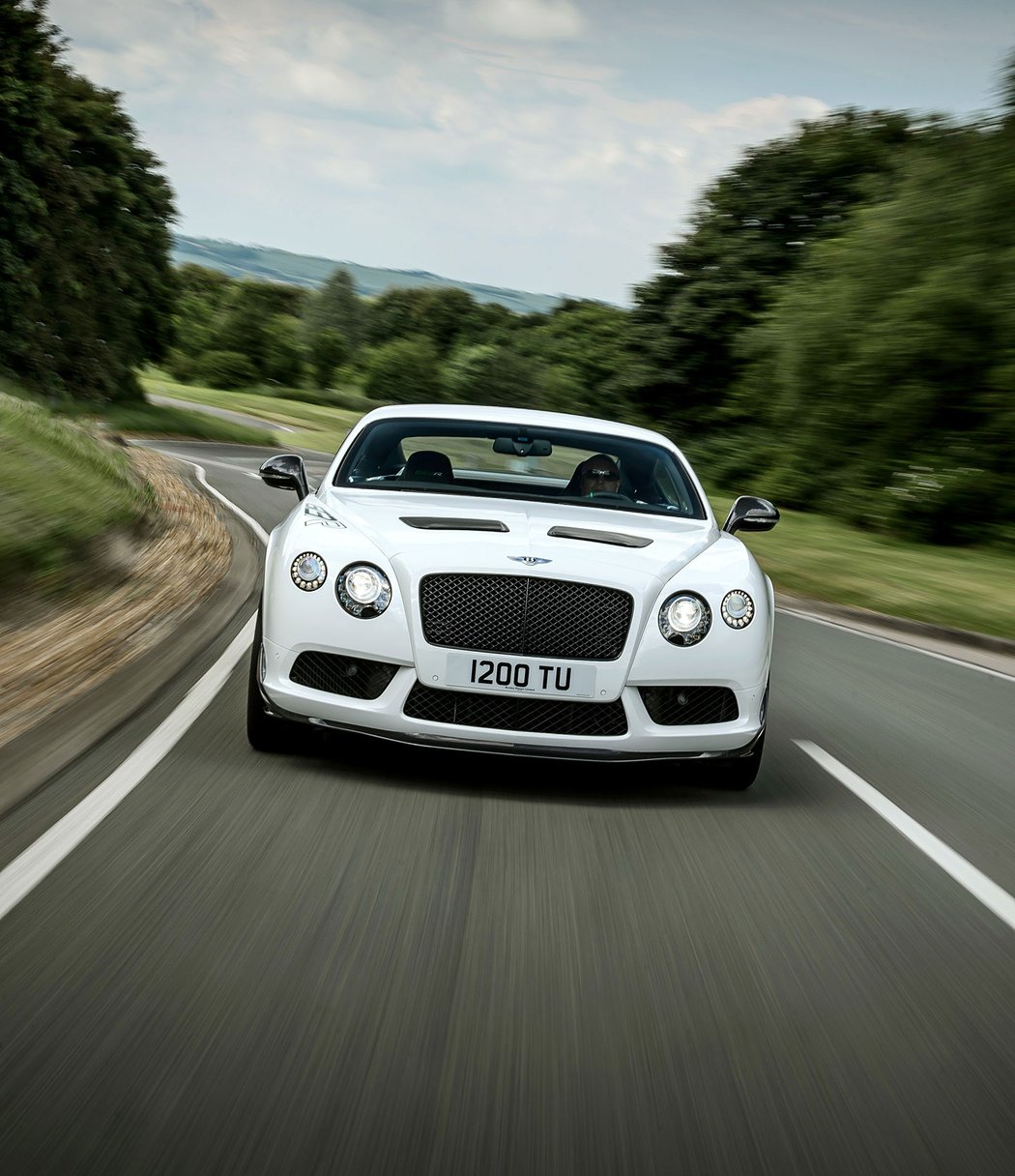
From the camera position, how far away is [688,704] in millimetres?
5090

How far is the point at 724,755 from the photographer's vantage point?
17.0 ft

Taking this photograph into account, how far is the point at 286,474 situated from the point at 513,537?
159 centimetres

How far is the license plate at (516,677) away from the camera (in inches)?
192

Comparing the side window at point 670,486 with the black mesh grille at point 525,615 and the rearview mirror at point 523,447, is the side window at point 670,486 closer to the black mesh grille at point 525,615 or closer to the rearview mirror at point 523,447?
the rearview mirror at point 523,447

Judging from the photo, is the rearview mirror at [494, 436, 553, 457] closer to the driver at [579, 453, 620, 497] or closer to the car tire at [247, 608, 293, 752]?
the driver at [579, 453, 620, 497]

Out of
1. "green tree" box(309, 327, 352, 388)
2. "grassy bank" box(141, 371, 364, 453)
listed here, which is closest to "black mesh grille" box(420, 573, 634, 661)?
"grassy bank" box(141, 371, 364, 453)

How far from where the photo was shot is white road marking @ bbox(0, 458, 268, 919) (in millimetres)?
3795

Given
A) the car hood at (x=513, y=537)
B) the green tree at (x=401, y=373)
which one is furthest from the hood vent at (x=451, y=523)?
the green tree at (x=401, y=373)

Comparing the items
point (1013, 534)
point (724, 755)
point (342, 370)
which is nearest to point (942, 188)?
point (1013, 534)

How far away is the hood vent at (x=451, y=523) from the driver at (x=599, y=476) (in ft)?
4.25

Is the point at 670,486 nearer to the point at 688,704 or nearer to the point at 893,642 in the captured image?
the point at 688,704

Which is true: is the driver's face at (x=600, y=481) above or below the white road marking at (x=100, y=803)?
above

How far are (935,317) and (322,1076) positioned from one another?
20.1 meters

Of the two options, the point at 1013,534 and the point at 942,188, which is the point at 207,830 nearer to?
the point at 1013,534
